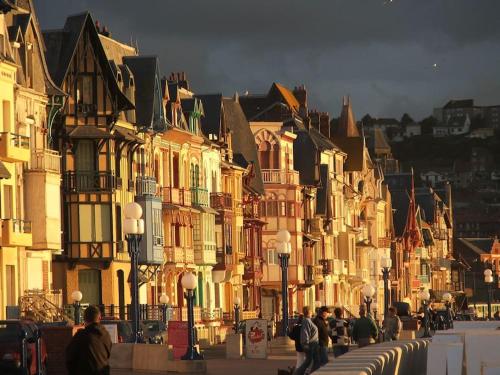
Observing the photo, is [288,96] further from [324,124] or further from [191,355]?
[191,355]

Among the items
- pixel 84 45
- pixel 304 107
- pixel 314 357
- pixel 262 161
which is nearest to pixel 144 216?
pixel 84 45

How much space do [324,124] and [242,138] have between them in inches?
1163

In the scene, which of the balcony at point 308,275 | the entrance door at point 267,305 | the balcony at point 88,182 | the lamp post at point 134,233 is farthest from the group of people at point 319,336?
the balcony at point 308,275

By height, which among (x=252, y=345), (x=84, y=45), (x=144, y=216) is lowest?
(x=252, y=345)

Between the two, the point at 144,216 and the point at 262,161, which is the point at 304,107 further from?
the point at 144,216

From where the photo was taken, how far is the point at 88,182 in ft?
262

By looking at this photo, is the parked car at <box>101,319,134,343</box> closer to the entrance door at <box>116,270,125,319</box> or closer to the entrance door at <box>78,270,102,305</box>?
the entrance door at <box>78,270,102,305</box>

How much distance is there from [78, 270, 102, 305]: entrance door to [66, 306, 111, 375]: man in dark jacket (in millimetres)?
50662

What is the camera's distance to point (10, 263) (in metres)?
67.5

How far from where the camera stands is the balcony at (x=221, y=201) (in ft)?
328

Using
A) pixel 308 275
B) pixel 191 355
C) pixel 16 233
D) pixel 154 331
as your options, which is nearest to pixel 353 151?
pixel 308 275

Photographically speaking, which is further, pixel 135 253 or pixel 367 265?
pixel 367 265

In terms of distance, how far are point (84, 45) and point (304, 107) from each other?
182 feet

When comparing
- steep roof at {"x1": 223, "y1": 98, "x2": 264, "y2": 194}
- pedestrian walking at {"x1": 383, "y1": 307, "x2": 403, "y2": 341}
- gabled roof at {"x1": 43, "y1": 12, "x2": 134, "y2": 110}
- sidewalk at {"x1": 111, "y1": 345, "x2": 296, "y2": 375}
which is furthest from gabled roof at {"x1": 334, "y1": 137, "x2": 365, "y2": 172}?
pedestrian walking at {"x1": 383, "y1": 307, "x2": 403, "y2": 341}
